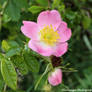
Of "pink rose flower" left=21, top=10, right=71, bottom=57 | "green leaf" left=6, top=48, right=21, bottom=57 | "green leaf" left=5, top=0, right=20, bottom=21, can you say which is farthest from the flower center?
"green leaf" left=5, top=0, right=20, bottom=21

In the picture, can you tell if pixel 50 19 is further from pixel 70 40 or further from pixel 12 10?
pixel 12 10

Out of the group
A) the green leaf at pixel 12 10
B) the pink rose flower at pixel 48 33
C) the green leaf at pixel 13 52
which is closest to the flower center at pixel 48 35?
the pink rose flower at pixel 48 33

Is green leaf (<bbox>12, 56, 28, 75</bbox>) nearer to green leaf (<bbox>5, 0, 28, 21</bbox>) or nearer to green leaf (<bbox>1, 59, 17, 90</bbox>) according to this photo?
green leaf (<bbox>1, 59, 17, 90</bbox>)

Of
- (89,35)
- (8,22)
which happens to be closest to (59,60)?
(8,22)

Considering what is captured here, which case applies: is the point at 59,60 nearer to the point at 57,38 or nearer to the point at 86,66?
the point at 57,38

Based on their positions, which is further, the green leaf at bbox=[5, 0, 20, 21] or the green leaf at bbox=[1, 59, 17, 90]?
the green leaf at bbox=[5, 0, 20, 21]

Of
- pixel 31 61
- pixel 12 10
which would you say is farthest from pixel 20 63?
pixel 12 10

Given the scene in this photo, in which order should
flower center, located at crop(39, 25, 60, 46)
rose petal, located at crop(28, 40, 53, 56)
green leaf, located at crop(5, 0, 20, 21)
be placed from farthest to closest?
green leaf, located at crop(5, 0, 20, 21), flower center, located at crop(39, 25, 60, 46), rose petal, located at crop(28, 40, 53, 56)
